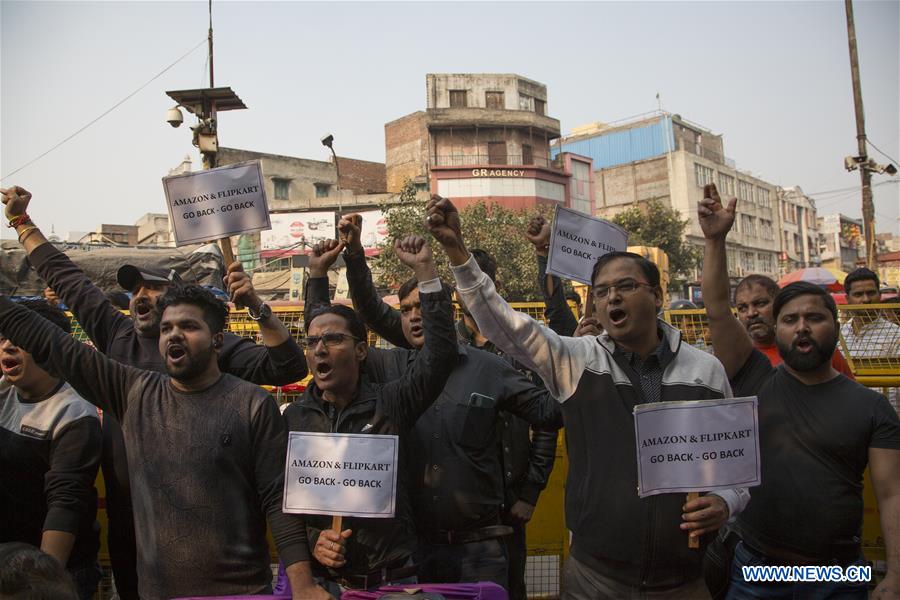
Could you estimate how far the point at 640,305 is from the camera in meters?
2.76

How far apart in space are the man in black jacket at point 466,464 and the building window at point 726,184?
56870mm

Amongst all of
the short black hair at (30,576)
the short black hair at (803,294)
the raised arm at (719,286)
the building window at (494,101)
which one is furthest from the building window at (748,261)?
the short black hair at (30,576)

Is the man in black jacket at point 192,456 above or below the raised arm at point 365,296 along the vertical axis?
below

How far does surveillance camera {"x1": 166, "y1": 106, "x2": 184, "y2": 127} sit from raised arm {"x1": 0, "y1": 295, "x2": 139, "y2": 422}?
13072 mm

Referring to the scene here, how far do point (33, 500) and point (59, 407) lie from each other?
43 cm

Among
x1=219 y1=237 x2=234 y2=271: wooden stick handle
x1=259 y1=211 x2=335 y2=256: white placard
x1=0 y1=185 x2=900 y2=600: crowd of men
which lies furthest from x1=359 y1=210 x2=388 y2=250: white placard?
x1=0 y1=185 x2=900 y2=600: crowd of men

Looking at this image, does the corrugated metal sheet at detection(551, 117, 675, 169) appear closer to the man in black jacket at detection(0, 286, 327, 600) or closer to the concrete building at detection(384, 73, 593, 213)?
the concrete building at detection(384, 73, 593, 213)

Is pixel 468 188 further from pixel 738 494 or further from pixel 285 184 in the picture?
pixel 738 494

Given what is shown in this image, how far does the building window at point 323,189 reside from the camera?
47000 millimetres

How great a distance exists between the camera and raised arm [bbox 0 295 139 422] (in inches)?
111

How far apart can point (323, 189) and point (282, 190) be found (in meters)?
3.08

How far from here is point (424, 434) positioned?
134 inches

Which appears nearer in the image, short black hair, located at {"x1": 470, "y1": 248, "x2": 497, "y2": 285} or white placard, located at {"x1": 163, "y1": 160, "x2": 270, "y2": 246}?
white placard, located at {"x1": 163, "y1": 160, "x2": 270, "y2": 246}

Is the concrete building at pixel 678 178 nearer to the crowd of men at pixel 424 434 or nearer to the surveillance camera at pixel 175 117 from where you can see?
the surveillance camera at pixel 175 117
